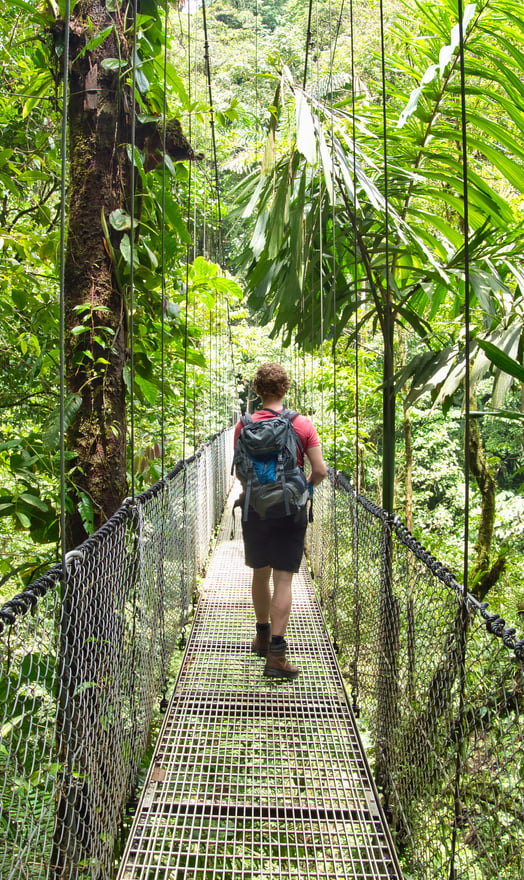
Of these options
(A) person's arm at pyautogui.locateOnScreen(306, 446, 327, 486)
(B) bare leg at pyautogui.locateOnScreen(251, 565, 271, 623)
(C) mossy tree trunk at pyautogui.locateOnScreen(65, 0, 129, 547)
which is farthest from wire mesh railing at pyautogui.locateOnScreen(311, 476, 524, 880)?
(C) mossy tree trunk at pyautogui.locateOnScreen(65, 0, 129, 547)

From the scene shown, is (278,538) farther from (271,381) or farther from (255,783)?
(255,783)

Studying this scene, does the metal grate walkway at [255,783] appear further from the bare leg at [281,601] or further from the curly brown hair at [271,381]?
the curly brown hair at [271,381]

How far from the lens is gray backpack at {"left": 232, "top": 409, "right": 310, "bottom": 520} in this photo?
5.25ft

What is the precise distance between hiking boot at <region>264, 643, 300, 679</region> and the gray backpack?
43 cm

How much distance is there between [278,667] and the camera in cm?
171

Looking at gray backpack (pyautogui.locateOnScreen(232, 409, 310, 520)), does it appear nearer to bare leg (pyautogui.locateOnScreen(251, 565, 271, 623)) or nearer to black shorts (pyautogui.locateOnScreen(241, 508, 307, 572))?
black shorts (pyautogui.locateOnScreen(241, 508, 307, 572))

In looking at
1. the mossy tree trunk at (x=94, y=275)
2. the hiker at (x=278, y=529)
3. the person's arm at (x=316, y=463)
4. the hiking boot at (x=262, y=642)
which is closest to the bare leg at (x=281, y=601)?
the hiker at (x=278, y=529)

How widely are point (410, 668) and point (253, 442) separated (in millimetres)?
705

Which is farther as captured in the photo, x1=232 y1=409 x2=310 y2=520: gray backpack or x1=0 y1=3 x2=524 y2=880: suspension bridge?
x1=232 y1=409 x2=310 y2=520: gray backpack

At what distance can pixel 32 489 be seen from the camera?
4.84ft

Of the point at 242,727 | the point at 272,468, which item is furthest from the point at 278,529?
the point at 242,727

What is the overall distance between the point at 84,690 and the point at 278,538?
832 millimetres

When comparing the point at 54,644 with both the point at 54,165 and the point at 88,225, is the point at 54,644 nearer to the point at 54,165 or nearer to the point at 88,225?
the point at 88,225

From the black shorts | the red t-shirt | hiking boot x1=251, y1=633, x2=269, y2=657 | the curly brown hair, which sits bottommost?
hiking boot x1=251, y1=633, x2=269, y2=657
